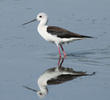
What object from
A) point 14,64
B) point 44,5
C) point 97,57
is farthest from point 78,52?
point 44,5

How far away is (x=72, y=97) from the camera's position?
7082 millimetres

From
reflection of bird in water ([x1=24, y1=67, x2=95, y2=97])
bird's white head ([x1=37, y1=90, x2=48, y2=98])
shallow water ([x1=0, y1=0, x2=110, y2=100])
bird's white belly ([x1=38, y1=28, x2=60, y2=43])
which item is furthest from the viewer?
bird's white belly ([x1=38, y1=28, x2=60, y2=43])

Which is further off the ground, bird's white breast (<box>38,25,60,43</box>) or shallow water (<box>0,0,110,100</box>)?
bird's white breast (<box>38,25,60,43</box>)

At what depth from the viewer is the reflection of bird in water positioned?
7643 mm

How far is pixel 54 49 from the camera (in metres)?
10.6

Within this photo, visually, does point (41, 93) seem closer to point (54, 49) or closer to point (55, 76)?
point (55, 76)

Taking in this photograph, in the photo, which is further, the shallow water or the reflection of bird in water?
the reflection of bird in water

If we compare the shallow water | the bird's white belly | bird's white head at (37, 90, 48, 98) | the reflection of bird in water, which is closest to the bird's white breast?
the bird's white belly

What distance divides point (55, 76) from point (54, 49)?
2.39 m

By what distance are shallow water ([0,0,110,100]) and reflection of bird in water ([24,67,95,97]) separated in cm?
12

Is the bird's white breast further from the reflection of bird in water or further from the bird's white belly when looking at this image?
the reflection of bird in water

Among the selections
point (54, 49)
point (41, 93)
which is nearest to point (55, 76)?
point (41, 93)

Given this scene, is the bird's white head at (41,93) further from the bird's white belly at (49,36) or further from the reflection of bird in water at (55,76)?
the bird's white belly at (49,36)

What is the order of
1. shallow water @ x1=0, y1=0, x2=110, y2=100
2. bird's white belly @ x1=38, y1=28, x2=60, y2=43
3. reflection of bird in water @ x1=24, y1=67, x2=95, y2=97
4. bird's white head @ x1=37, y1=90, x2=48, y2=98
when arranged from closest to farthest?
bird's white head @ x1=37, y1=90, x2=48, y2=98
shallow water @ x1=0, y1=0, x2=110, y2=100
reflection of bird in water @ x1=24, y1=67, x2=95, y2=97
bird's white belly @ x1=38, y1=28, x2=60, y2=43
